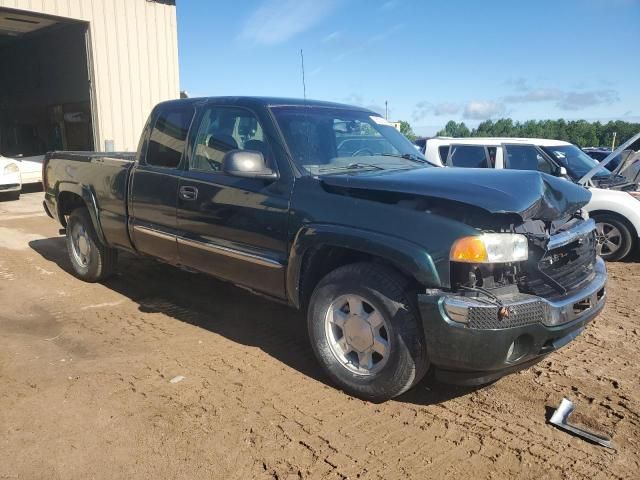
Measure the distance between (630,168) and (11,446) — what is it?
8.63 m

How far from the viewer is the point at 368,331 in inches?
128

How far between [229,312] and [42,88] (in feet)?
65.4

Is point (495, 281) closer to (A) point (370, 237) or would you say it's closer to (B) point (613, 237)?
(A) point (370, 237)

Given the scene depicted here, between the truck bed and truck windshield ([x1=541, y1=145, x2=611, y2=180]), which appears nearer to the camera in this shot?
the truck bed


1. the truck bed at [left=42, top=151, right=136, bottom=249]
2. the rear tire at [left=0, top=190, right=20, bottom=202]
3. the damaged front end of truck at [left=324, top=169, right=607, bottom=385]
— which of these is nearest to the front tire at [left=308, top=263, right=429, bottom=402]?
the damaged front end of truck at [left=324, top=169, right=607, bottom=385]

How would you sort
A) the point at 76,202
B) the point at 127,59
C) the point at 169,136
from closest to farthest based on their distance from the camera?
the point at 169,136, the point at 76,202, the point at 127,59

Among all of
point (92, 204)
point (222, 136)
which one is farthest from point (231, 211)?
point (92, 204)

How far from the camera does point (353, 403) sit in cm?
334

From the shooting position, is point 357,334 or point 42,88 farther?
point 42,88

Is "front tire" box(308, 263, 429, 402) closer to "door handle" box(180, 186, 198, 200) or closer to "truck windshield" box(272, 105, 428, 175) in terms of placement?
"truck windshield" box(272, 105, 428, 175)

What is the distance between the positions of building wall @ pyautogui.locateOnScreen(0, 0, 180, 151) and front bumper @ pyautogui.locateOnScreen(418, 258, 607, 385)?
13.4 metres

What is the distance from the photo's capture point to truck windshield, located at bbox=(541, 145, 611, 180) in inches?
315

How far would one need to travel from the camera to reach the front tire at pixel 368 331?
3064 millimetres

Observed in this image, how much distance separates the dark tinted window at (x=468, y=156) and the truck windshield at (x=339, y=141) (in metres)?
4.50
